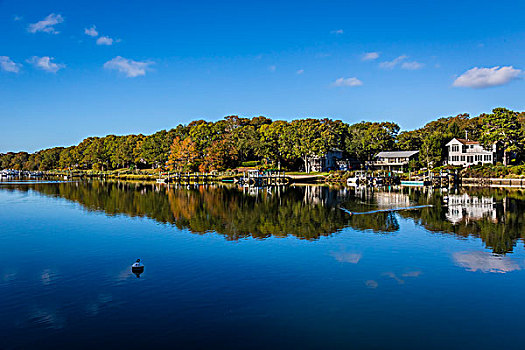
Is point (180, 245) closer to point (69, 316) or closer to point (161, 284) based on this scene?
point (161, 284)

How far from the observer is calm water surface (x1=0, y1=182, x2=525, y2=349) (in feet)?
38.4

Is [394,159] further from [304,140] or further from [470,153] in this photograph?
[304,140]

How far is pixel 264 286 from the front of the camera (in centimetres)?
1611

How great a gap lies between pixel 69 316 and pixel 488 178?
279ft

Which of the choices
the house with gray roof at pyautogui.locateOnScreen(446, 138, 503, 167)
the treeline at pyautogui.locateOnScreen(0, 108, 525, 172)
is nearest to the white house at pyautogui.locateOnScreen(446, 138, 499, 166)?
the house with gray roof at pyautogui.locateOnScreen(446, 138, 503, 167)

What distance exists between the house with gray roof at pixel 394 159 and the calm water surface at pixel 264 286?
7443 cm

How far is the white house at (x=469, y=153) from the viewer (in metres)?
90.9

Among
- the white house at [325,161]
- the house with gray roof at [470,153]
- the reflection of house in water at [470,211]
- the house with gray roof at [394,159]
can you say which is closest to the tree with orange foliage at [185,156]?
the white house at [325,161]

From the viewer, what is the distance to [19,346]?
11.0 metres

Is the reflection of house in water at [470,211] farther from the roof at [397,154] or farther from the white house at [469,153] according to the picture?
the roof at [397,154]

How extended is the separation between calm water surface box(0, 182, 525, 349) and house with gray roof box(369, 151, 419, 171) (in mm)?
74433

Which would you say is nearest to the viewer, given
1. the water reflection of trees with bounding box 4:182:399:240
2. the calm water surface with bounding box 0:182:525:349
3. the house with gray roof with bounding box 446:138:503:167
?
the calm water surface with bounding box 0:182:525:349

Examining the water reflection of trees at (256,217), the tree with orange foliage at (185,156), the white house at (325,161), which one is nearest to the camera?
the water reflection of trees at (256,217)

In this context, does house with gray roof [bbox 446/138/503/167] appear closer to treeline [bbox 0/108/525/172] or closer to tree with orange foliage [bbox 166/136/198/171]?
treeline [bbox 0/108/525/172]
